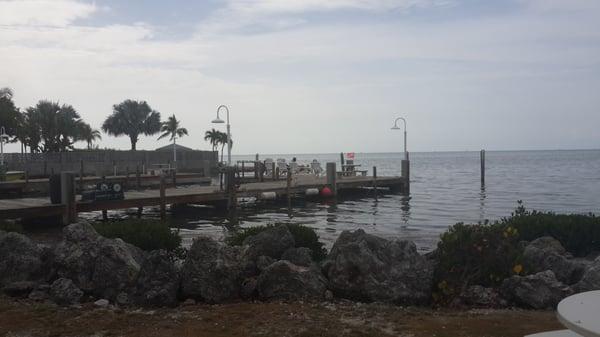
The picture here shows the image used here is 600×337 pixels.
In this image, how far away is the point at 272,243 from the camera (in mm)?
9500

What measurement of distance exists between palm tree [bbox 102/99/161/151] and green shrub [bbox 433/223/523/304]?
7947cm

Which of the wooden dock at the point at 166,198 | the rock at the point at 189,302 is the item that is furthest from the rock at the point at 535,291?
the wooden dock at the point at 166,198

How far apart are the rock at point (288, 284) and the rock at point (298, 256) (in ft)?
4.08

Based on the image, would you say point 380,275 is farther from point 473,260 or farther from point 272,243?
point 272,243

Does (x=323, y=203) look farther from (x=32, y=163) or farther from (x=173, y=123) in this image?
(x=173, y=123)

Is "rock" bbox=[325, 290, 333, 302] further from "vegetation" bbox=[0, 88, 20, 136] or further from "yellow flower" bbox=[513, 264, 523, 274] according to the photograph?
"vegetation" bbox=[0, 88, 20, 136]

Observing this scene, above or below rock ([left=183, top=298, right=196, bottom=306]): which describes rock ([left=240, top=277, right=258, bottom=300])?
above

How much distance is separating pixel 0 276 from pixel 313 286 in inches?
184

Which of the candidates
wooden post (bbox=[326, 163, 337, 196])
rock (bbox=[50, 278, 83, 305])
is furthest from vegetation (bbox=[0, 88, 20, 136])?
rock (bbox=[50, 278, 83, 305])

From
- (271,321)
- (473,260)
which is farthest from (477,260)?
(271,321)

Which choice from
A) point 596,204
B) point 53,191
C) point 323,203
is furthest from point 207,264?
point 596,204

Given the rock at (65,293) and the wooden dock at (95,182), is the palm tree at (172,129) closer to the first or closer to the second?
the wooden dock at (95,182)

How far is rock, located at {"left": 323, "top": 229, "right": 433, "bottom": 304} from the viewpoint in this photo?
7531 mm

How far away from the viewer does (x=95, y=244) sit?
8.43m
